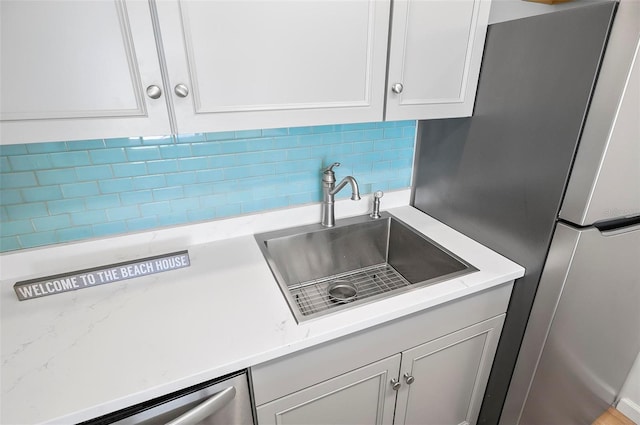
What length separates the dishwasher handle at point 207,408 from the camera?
28.5 inches

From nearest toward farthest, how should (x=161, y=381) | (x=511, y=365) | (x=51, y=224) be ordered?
(x=161, y=381)
(x=51, y=224)
(x=511, y=365)

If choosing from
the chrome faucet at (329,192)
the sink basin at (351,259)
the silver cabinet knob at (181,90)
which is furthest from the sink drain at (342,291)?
the silver cabinet knob at (181,90)

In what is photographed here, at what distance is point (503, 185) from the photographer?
1.11 m

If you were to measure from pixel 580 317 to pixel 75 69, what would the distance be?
1.54m

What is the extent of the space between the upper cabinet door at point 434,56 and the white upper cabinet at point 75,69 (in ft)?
2.17

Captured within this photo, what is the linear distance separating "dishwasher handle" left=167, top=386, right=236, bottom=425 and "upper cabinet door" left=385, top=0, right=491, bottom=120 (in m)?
0.90

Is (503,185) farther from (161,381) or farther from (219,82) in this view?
(161,381)

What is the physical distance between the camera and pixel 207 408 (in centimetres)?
75

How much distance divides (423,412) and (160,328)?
994 mm

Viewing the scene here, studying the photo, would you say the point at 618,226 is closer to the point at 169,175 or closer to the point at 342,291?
the point at 342,291

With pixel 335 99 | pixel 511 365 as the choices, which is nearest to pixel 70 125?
pixel 335 99

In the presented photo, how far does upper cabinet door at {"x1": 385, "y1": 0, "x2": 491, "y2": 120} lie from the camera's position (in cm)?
94

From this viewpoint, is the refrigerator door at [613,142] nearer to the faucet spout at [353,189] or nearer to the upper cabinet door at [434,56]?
the upper cabinet door at [434,56]

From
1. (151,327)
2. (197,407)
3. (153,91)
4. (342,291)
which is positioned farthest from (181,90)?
(342,291)
